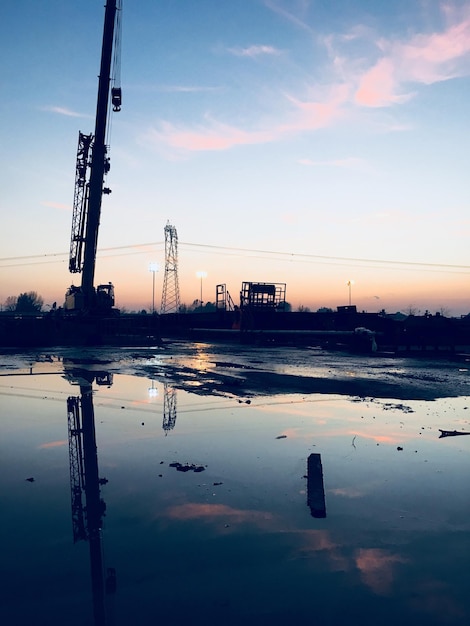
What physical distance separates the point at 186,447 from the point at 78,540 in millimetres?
2963

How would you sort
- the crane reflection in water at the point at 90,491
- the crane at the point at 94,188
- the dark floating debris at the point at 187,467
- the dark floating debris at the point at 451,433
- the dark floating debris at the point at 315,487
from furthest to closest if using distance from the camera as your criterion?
the crane at the point at 94,188 < the dark floating debris at the point at 451,433 < the dark floating debris at the point at 187,467 < the dark floating debris at the point at 315,487 < the crane reflection in water at the point at 90,491

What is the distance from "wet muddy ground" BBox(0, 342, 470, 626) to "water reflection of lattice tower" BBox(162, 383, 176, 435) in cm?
6

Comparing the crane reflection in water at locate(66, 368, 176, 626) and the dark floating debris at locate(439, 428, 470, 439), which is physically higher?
the dark floating debris at locate(439, 428, 470, 439)

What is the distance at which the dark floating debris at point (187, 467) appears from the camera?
5.67 metres

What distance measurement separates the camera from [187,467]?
5.77 meters

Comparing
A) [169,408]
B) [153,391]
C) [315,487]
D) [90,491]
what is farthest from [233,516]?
[153,391]

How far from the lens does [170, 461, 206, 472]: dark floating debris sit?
567 centimetres

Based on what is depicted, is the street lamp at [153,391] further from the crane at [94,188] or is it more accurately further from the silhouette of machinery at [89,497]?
the crane at [94,188]

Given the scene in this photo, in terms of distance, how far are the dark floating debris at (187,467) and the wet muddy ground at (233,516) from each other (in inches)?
1.4

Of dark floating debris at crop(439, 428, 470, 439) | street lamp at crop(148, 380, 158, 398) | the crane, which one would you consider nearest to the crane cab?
the crane

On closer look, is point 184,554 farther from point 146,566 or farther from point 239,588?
point 239,588

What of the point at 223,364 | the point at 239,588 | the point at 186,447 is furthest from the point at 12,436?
the point at 223,364

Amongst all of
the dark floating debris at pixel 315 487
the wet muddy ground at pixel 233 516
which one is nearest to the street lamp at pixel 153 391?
the wet muddy ground at pixel 233 516

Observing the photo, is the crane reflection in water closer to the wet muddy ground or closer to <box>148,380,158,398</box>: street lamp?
the wet muddy ground
